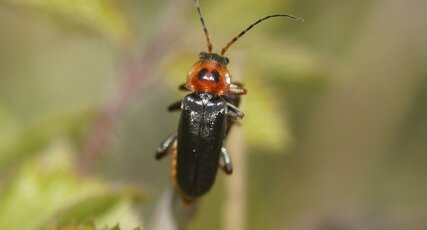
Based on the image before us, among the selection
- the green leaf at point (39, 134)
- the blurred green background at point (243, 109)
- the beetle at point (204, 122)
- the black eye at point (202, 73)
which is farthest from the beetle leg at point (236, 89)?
the green leaf at point (39, 134)

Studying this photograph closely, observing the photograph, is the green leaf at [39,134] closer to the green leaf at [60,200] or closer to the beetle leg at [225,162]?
the green leaf at [60,200]

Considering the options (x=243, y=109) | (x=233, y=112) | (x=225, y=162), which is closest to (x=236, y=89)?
(x=233, y=112)

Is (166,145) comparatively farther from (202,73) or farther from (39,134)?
(39,134)

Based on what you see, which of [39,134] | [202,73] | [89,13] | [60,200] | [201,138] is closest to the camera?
[201,138]

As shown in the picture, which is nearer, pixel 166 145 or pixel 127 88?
pixel 166 145

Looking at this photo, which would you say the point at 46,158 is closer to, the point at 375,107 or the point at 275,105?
the point at 275,105

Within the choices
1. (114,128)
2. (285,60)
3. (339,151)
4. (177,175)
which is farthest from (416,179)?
(177,175)
